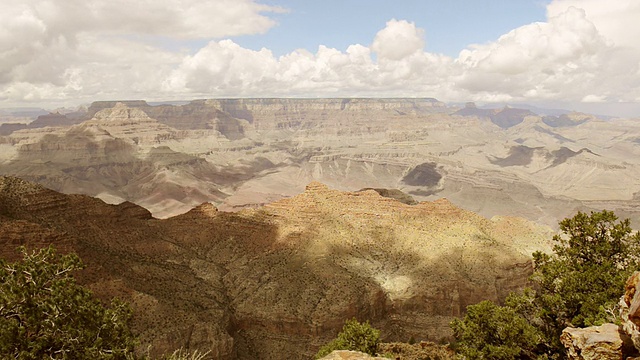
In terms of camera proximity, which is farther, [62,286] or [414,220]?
[414,220]

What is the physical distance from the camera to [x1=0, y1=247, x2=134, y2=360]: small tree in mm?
18023

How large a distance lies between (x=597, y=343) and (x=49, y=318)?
27.8m

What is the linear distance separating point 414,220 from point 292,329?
50.4 meters

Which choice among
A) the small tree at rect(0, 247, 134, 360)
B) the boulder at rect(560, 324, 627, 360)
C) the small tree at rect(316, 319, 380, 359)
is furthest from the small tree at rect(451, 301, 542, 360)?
the small tree at rect(0, 247, 134, 360)

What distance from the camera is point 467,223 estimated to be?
10244 cm

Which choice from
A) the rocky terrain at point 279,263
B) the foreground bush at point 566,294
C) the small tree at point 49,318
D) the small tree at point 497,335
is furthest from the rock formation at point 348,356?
the rocky terrain at point 279,263

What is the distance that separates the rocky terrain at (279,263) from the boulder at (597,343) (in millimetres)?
49340

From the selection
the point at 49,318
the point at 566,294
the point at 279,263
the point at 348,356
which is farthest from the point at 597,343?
the point at 279,263

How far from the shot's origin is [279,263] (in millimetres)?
83188

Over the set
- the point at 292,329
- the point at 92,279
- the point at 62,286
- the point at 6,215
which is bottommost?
the point at 292,329

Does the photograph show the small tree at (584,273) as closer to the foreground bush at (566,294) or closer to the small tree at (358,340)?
the foreground bush at (566,294)

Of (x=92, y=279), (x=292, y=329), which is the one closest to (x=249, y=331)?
(x=292, y=329)

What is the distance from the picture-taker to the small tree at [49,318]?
18.0 meters

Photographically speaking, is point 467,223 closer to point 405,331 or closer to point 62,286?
point 405,331
